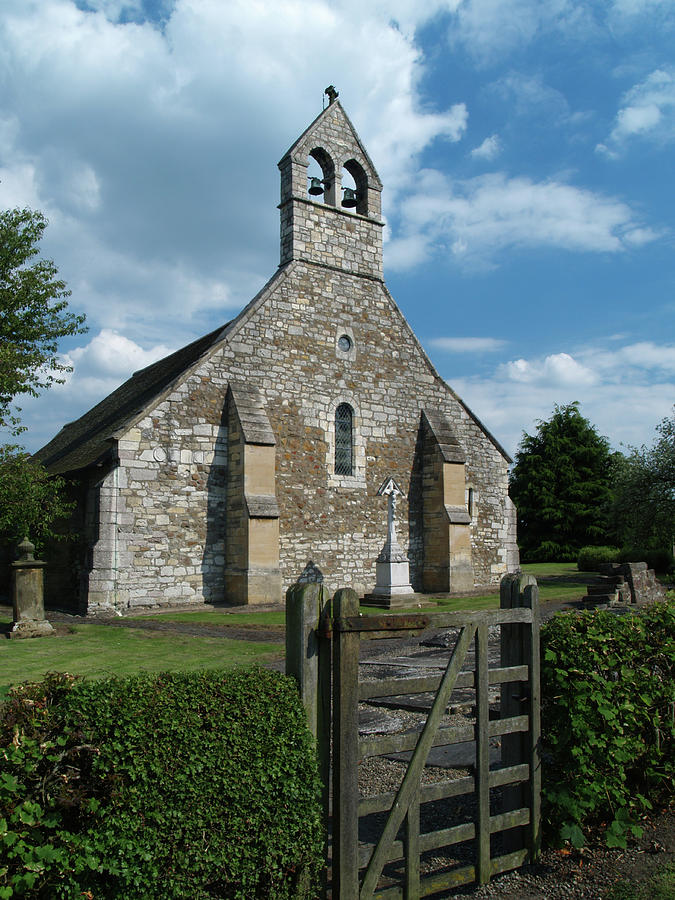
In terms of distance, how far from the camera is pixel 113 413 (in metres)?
23.2

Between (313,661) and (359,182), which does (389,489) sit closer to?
(359,182)

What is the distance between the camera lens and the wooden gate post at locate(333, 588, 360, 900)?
12.0 feet

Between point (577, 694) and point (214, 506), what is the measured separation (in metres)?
13.5

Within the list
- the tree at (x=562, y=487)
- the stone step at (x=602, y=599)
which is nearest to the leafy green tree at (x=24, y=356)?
the stone step at (x=602, y=599)

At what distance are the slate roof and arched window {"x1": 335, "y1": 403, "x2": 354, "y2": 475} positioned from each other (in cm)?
A: 403

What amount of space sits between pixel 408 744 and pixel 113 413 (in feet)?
68.8

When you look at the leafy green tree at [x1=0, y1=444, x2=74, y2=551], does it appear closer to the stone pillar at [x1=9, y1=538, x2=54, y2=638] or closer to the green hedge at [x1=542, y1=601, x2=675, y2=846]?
the stone pillar at [x1=9, y1=538, x2=54, y2=638]

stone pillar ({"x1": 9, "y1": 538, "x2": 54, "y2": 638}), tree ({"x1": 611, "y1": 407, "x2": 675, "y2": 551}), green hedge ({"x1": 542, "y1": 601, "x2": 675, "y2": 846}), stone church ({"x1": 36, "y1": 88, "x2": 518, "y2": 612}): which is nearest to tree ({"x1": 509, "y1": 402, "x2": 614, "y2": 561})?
tree ({"x1": 611, "y1": 407, "x2": 675, "y2": 551})

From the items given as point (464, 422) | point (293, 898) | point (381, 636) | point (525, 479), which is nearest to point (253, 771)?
point (293, 898)

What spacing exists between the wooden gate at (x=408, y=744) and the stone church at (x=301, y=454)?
12137 mm

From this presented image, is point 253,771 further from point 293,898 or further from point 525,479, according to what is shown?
point 525,479

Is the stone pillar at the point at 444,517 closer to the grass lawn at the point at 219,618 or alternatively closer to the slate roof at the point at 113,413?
the grass lawn at the point at 219,618

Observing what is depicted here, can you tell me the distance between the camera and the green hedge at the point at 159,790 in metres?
2.94

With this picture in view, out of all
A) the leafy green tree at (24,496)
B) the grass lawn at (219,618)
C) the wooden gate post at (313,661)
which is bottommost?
the grass lawn at (219,618)
